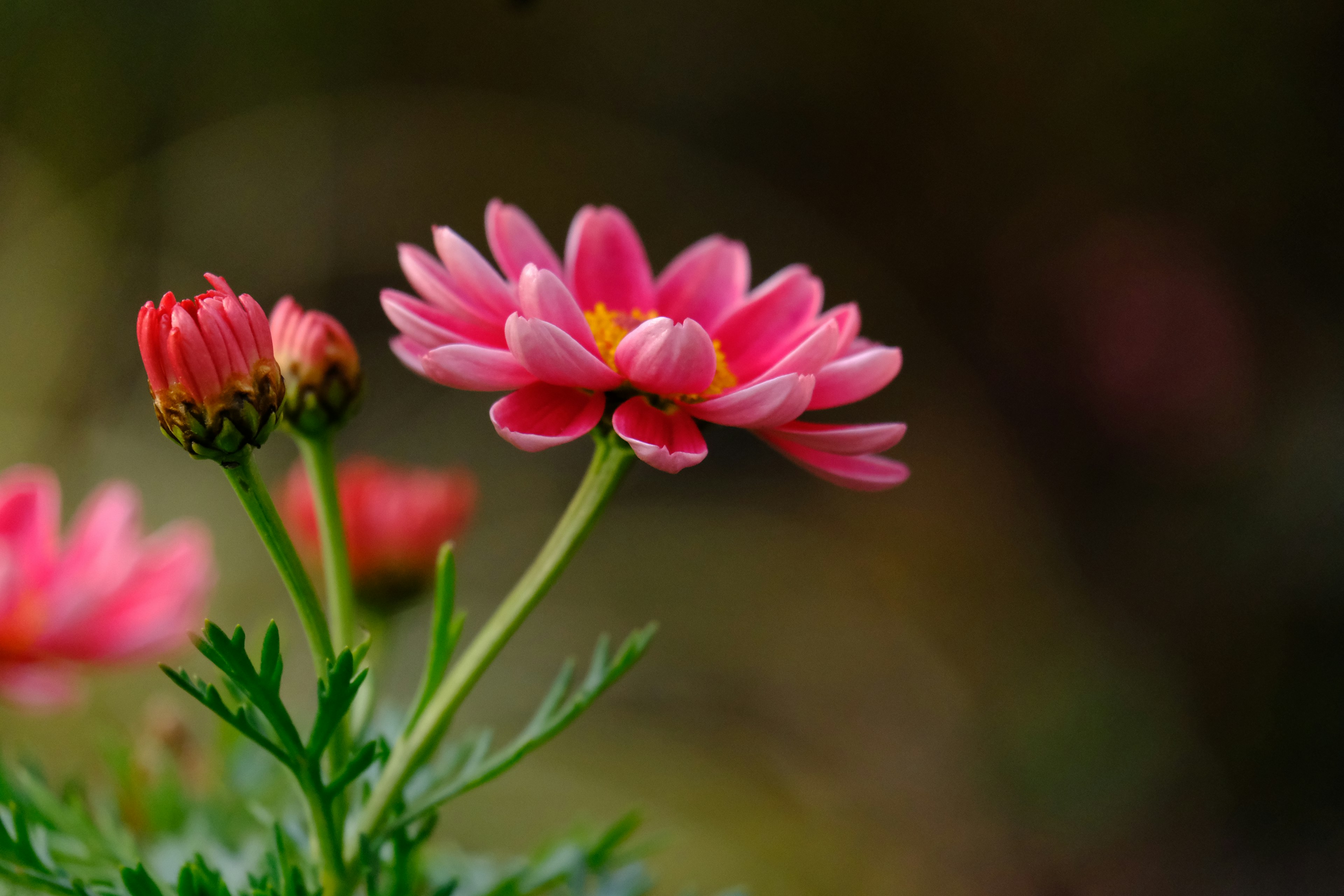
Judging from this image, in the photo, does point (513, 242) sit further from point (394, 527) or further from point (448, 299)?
point (394, 527)

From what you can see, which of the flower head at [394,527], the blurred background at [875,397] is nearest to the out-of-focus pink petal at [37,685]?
the flower head at [394,527]

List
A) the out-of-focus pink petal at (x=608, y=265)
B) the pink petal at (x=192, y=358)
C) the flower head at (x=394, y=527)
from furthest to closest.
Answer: the flower head at (x=394, y=527) < the out-of-focus pink petal at (x=608, y=265) < the pink petal at (x=192, y=358)

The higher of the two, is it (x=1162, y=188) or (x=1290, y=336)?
(x=1162, y=188)

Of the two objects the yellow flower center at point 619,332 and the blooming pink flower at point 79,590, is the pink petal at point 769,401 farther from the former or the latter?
the blooming pink flower at point 79,590

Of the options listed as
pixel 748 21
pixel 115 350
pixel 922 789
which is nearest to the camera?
pixel 922 789

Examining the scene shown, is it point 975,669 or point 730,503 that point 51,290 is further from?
point 975,669

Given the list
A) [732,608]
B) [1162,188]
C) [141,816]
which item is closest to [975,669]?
[732,608]

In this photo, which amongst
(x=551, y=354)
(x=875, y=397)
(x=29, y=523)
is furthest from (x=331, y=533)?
(x=875, y=397)

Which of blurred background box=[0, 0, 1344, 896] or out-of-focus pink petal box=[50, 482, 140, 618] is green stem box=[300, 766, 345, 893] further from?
blurred background box=[0, 0, 1344, 896]
